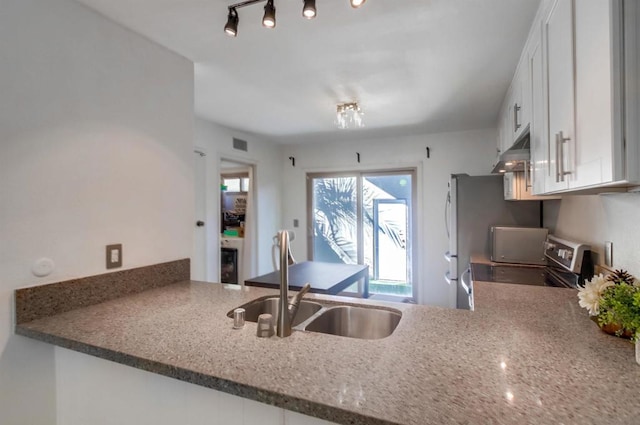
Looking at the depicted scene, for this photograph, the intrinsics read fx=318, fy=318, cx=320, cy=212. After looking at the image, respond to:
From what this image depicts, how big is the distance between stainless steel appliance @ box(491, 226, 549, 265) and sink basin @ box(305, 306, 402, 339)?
1825mm

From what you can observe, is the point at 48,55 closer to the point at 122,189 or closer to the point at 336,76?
the point at 122,189

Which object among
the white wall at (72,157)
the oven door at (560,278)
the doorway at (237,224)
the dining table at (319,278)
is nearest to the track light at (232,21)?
the white wall at (72,157)

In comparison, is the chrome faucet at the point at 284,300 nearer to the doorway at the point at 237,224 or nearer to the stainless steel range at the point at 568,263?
the stainless steel range at the point at 568,263

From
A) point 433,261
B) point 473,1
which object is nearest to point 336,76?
point 473,1

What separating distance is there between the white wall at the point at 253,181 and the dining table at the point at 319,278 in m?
1.14

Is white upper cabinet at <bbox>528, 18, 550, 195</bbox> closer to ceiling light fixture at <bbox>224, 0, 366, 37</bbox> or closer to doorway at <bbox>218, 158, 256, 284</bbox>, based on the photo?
ceiling light fixture at <bbox>224, 0, 366, 37</bbox>

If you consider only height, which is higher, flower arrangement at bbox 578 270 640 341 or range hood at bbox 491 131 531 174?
range hood at bbox 491 131 531 174

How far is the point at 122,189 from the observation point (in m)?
1.57

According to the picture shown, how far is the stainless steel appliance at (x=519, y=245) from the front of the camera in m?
2.54

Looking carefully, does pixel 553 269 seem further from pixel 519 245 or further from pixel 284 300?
pixel 284 300

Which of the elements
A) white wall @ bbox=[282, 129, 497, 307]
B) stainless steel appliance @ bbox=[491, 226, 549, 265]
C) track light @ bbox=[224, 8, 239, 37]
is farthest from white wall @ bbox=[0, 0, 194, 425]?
white wall @ bbox=[282, 129, 497, 307]

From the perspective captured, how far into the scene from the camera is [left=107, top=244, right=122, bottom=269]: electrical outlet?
1507 mm

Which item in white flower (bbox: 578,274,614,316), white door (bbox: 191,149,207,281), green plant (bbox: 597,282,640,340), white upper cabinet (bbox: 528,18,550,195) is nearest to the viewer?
green plant (bbox: 597,282,640,340)

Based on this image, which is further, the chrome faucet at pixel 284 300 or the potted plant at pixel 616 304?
the chrome faucet at pixel 284 300
